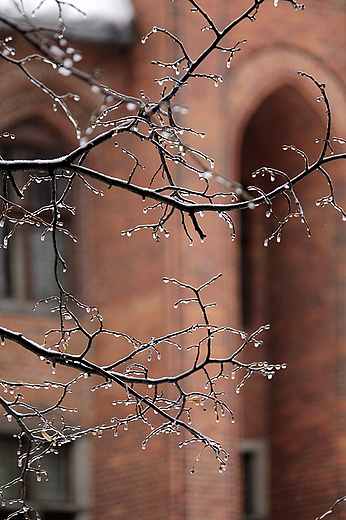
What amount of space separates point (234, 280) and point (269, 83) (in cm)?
203

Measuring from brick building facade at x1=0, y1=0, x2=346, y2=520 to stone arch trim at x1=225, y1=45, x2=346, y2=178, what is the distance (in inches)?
0.6

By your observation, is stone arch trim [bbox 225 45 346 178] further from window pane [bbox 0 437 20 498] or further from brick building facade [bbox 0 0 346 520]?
window pane [bbox 0 437 20 498]

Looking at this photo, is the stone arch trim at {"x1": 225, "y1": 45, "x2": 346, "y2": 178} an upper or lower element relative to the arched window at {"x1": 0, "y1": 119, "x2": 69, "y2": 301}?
upper

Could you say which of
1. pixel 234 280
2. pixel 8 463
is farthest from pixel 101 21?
pixel 8 463

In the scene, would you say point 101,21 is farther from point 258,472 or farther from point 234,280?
point 258,472

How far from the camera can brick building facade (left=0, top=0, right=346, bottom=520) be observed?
8.91 meters

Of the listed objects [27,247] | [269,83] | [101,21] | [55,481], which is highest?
[101,21]

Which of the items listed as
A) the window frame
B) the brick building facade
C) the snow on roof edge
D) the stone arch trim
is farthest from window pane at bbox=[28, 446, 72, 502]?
the snow on roof edge

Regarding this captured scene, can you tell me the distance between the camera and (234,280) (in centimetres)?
925

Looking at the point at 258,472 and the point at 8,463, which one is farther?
the point at 258,472

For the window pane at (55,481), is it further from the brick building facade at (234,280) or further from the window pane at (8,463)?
the window pane at (8,463)

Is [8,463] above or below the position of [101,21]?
below

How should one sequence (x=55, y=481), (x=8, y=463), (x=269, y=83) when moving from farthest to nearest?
(x=269, y=83)
(x=55, y=481)
(x=8, y=463)

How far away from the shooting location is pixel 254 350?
10414mm
